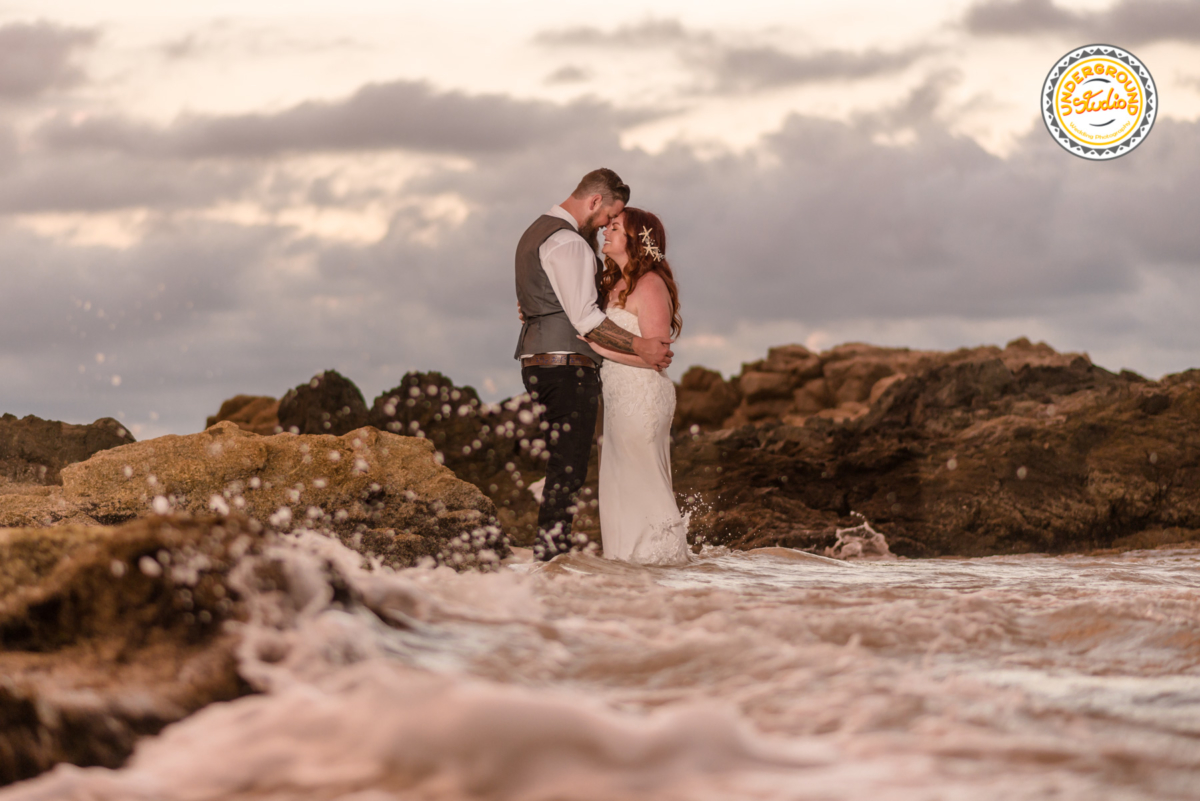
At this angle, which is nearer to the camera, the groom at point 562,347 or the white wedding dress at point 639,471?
the groom at point 562,347

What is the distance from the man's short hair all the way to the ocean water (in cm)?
342

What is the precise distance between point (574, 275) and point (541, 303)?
0.33 meters

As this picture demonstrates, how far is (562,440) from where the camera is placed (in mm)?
6691

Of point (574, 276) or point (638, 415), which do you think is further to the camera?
point (638, 415)

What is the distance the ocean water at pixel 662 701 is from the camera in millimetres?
2059

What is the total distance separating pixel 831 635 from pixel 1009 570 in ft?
15.8

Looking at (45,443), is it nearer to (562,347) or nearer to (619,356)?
(562,347)

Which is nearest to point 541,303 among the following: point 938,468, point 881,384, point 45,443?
point 45,443

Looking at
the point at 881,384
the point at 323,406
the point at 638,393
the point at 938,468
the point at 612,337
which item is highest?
the point at 881,384

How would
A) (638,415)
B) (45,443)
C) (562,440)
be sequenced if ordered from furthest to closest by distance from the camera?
(45,443) < (638,415) < (562,440)

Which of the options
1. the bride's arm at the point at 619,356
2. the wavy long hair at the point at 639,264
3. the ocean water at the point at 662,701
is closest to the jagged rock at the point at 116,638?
the ocean water at the point at 662,701

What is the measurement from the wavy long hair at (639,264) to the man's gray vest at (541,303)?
52 cm

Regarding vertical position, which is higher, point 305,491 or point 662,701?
point 305,491

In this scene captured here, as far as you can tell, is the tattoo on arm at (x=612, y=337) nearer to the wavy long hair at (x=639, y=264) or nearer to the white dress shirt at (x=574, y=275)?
the white dress shirt at (x=574, y=275)
